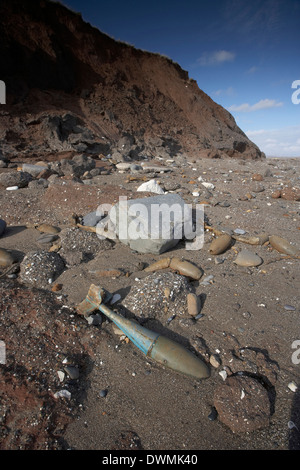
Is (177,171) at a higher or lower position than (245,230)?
higher

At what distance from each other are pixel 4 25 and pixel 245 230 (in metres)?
11.1

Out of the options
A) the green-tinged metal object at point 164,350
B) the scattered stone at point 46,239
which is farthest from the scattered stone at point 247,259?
the scattered stone at point 46,239

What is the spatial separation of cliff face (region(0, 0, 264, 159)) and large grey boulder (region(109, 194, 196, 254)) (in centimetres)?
552

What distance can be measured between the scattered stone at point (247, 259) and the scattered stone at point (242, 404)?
1.46 m

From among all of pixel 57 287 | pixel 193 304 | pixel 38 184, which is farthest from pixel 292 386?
pixel 38 184

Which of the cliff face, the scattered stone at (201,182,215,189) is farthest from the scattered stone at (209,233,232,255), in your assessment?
the cliff face

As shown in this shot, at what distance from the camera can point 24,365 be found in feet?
5.71

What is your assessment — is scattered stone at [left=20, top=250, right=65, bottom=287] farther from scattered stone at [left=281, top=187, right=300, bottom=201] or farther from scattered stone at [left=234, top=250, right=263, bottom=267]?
scattered stone at [left=281, top=187, right=300, bottom=201]

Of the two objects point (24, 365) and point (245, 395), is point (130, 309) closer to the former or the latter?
point (24, 365)

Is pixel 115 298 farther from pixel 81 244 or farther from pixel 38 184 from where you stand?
pixel 38 184

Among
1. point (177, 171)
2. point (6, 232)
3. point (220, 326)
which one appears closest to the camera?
point (220, 326)

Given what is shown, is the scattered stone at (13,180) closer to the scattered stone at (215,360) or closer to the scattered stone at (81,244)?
the scattered stone at (81,244)

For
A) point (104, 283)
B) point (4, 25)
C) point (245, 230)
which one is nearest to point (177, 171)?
point (245, 230)
